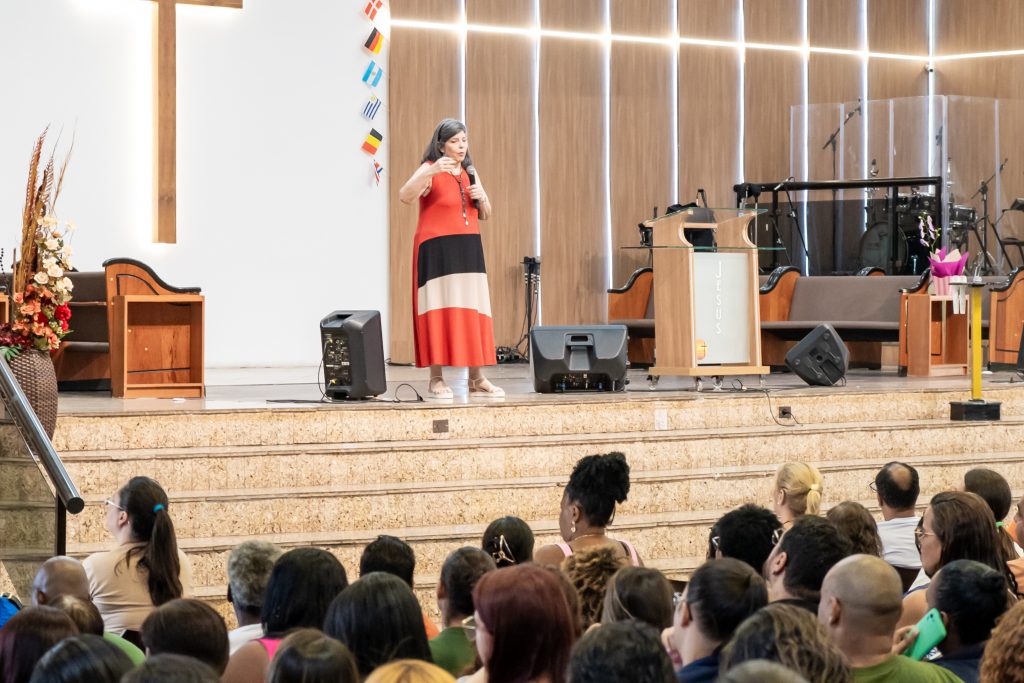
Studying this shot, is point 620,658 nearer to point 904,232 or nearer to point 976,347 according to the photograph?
point 976,347

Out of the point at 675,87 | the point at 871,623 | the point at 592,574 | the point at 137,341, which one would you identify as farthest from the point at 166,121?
the point at 871,623

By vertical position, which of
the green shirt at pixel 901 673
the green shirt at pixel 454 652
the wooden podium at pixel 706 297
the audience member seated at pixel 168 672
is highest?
the wooden podium at pixel 706 297

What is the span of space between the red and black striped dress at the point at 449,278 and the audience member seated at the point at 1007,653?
4.89m

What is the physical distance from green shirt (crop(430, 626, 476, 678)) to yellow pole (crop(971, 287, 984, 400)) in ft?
16.7

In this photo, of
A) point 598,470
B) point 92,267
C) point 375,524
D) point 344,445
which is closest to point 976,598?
point 598,470

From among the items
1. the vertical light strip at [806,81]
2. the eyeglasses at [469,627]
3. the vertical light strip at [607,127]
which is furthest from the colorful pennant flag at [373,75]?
the eyeglasses at [469,627]

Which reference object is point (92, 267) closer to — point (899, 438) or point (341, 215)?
point (341, 215)

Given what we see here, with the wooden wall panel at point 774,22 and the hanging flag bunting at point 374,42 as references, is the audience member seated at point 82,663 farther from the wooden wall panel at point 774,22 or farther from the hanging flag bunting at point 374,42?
the wooden wall panel at point 774,22

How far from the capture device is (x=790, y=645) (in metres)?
2.05

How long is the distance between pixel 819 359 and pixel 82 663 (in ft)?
21.4

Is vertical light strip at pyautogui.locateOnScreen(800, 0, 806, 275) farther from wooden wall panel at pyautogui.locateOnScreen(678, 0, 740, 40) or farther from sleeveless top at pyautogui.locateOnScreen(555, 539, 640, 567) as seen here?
sleeveless top at pyautogui.locateOnScreen(555, 539, 640, 567)

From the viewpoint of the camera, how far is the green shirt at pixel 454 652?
2.92m

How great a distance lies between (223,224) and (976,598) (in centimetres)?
791

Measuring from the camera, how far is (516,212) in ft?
37.3
